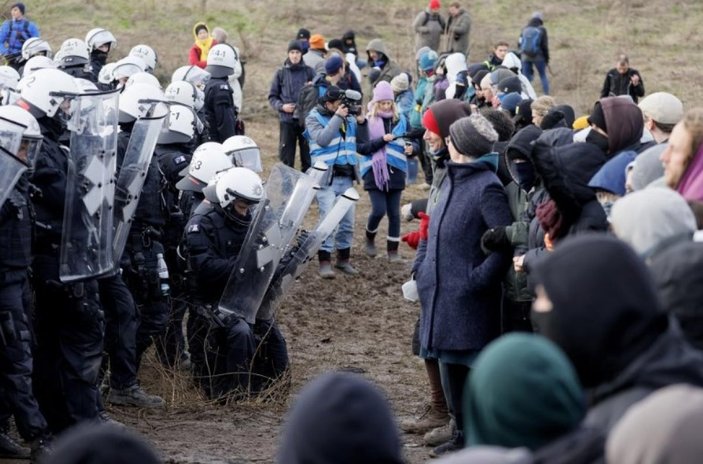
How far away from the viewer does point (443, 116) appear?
25.4 ft

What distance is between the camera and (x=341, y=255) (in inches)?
543

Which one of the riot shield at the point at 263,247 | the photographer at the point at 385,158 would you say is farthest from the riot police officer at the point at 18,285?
the photographer at the point at 385,158

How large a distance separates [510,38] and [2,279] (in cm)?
2126

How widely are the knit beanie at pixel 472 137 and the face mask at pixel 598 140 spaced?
56 cm

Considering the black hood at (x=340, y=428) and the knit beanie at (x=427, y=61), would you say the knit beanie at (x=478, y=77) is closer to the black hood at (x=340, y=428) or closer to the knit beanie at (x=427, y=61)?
the knit beanie at (x=427, y=61)

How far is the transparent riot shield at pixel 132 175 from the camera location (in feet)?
28.1

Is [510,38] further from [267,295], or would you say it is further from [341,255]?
[267,295]

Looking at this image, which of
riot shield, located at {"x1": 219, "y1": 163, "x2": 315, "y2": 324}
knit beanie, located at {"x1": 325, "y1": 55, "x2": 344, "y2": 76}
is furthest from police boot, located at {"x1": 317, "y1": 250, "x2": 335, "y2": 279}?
riot shield, located at {"x1": 219, "y1": 163, "x2": 315, "y2": 324}

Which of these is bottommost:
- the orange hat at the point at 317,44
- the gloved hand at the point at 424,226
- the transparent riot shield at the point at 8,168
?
the orange hat at the point at 317,44

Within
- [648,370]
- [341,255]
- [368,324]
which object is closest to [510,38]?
[341,255]

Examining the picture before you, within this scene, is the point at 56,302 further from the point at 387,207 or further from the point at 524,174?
the point at 387,207

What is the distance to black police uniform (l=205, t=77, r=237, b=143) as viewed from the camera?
1391cm

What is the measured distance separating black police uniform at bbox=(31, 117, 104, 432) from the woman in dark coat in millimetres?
2040

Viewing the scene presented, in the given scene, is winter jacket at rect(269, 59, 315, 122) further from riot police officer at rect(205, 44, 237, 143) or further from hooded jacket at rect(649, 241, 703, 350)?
hooded jacket at rect(649, 241, 703, 350)
